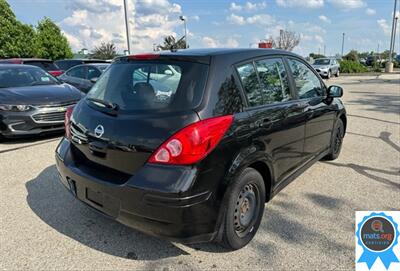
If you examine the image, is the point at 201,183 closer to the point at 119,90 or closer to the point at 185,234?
the point at 185,234

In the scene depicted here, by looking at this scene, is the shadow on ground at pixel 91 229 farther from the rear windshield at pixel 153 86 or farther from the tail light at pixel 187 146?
the rear windshield at pixel 153 86

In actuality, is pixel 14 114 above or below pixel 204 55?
below

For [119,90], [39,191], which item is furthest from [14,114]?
[119,90]

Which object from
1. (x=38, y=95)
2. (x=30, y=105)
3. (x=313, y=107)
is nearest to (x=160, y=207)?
(x=313, y=107)

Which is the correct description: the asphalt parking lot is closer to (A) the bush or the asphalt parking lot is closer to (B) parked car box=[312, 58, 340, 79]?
(B) parked car box=[312, 58, 340, 79]

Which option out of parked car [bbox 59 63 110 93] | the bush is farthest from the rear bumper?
the bush

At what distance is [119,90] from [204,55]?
82cm

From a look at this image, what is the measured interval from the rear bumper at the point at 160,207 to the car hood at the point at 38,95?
4.17 meters

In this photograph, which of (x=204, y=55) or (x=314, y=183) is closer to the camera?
(x=204, y=55)

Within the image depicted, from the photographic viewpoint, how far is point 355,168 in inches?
183

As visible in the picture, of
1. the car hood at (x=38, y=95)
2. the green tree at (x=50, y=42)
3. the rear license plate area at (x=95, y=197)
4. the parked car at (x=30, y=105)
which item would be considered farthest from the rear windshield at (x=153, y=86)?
the green tree at (x=50, y=42)

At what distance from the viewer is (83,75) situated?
10.3m

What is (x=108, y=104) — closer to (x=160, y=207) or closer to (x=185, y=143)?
(x=185, y=143)

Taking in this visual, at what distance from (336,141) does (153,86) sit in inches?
134
